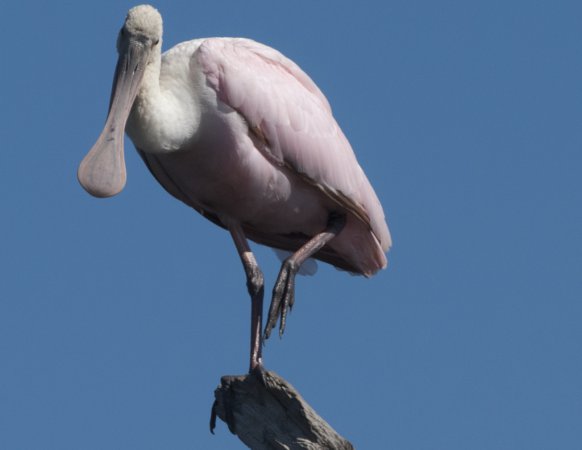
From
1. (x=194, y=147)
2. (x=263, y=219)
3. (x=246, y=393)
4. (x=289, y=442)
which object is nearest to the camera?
(x=289, y=442)

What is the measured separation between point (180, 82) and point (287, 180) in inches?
45.6

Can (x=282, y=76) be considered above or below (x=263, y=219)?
above

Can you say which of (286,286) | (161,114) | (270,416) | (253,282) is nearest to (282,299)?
(286,286)

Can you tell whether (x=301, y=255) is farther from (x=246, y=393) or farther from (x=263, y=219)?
(x=246, y=393)

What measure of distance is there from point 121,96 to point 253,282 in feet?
6.15

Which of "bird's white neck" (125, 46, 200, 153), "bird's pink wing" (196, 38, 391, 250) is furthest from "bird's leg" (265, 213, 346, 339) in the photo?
"bird's white neck" (125, 46, 200, 153)

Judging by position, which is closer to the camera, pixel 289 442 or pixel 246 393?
pixel 289 442

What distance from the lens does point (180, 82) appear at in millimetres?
12742

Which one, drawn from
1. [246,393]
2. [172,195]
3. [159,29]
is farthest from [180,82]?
[246,393]

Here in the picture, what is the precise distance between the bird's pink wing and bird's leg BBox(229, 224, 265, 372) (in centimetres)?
75

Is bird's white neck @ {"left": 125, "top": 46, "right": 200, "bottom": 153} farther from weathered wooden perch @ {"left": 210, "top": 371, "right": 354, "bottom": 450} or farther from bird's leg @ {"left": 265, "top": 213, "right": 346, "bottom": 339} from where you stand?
weathered wooden perch @ {"left": 210, "top": 371, "right": 354, "bottom": 450}

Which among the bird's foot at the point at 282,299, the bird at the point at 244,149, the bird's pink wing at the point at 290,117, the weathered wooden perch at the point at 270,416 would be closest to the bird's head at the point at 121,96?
the bird at the point at 244,149

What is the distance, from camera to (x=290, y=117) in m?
13.2

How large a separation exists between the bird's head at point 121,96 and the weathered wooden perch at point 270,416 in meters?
1.62
